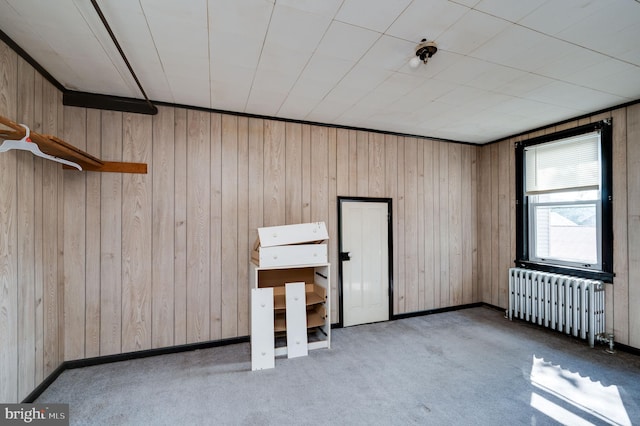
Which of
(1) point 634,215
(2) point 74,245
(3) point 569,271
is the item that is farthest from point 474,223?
(2) point 74,245

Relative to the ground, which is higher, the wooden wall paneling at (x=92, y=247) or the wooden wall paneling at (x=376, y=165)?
the wooden wall paneling at (x=376, y=165)

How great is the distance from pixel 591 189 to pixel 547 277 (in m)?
1.20

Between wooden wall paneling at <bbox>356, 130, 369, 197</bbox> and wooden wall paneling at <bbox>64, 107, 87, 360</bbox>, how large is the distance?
3.14 m

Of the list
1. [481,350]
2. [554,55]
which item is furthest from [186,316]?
[554,55]

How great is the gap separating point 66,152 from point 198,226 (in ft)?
4.39

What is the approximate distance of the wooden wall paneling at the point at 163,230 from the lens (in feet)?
9.95

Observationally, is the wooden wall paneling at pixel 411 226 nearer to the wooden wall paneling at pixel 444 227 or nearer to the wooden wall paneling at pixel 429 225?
the wooden wall paneling at pixel 429 225

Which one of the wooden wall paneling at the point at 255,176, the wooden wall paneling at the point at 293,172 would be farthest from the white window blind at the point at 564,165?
the wooden wall paneling at the point at 255,176

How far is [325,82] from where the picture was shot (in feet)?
8.67

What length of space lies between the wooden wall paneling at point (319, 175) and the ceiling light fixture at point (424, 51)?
5.67ft

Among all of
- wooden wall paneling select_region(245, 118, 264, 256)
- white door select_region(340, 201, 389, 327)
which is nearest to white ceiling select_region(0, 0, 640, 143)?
wooden wall paneling select_region(245, 118, 264, 256)

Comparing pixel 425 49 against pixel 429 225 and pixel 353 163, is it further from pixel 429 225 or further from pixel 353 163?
pixel 429 225

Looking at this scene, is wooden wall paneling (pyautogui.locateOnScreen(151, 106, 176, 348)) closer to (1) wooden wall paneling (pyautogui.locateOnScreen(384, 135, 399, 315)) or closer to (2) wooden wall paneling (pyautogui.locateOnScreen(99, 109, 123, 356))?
(2) wooden wall paneling (pyautogui.locateOnScreen(99, 109, 123, 356))

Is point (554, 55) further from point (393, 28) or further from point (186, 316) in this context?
point (186, 316)
